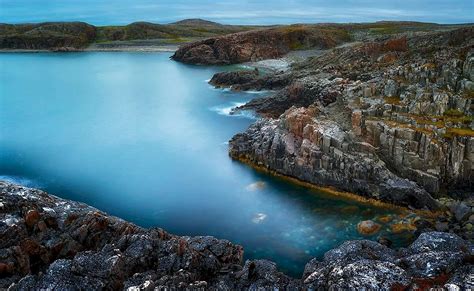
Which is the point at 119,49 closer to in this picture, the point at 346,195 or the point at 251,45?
the point at 251,45

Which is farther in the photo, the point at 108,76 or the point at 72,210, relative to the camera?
the point at 108,76

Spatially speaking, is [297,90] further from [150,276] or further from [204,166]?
[150,276]

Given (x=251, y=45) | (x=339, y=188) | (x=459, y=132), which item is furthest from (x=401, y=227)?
(x=251, y=45)

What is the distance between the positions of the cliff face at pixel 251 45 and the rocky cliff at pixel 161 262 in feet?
329

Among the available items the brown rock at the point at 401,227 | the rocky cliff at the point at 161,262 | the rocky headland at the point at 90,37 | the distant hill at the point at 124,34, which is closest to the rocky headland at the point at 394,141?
the brown rock at the point at 401,227

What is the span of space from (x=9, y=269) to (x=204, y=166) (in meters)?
25.5

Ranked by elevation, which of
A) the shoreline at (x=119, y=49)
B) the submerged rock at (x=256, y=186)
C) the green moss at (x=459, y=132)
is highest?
the shoreline at (x=119, y=49)

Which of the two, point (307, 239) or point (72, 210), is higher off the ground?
point (72, 210)

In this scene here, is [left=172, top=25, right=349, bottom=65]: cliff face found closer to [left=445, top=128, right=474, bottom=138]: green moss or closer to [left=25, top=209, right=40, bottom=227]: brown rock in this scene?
[left=445, top=128, right=474, bottom=138]: green moss

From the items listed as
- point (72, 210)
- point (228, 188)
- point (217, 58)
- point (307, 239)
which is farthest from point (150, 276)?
point (217, 58)

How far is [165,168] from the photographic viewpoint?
43188 millimetres

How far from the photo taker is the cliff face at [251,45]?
395 feet

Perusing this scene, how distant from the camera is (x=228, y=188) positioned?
124ft

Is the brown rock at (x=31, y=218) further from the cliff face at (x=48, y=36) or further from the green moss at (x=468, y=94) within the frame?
the cliff face at (x=48, y=36)
